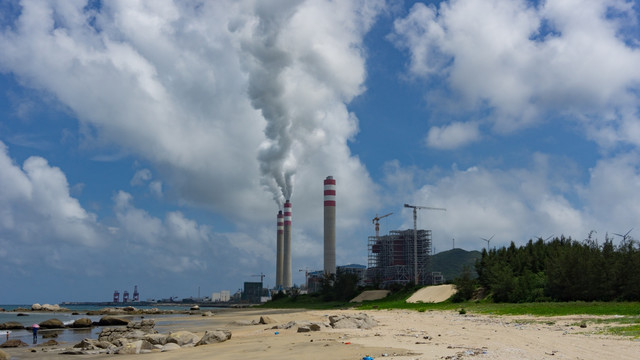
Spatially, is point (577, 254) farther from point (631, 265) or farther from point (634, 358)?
point (634, 358)

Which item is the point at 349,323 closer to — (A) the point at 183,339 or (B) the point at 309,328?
(B) the point at 309,328

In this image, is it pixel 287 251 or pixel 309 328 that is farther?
pixel 287 251

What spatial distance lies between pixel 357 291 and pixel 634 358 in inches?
3815

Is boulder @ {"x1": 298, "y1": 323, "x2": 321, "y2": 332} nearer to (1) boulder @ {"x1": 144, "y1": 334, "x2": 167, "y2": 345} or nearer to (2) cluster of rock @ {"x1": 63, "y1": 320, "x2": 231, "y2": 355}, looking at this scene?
(2) cluster of rock @ {"x1": 63, "y1": 320, "x2": 231, "y2": 355}

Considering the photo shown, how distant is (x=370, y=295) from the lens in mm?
102562

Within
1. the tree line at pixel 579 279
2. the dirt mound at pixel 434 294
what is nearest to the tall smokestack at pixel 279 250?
the dirt mound at pixel 434 294

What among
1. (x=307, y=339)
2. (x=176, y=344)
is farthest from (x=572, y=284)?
(x=176, y=344)

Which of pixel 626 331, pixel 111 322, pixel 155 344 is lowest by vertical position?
pixel 111 322

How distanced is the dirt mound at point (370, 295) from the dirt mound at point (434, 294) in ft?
56.5

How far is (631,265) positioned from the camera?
44781mm

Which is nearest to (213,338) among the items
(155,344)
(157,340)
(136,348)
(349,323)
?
(155,344)

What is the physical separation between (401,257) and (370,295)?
4510cm

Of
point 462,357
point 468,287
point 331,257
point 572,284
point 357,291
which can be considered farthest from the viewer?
point 331,257

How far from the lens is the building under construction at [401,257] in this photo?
465 ft
